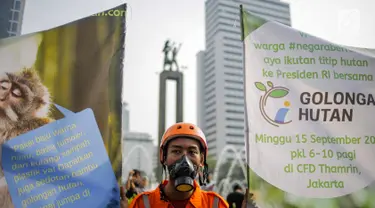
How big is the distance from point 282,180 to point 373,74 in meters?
1.67

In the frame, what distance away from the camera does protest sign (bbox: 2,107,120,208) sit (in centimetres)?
319

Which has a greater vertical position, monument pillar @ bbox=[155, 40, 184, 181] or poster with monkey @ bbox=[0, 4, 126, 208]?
monument pillar @ bbox=[155, 40, 184, 181]

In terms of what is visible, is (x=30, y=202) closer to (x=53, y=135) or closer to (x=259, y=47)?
(x=53, y=135)

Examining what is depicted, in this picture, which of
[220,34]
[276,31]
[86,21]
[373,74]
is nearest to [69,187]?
[86,21]

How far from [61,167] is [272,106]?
217 cm

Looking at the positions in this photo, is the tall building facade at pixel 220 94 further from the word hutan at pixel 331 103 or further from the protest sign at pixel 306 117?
the word hutan at pixel 331 103

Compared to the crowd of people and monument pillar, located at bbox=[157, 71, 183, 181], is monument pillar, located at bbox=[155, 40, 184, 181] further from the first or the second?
the crowd of people

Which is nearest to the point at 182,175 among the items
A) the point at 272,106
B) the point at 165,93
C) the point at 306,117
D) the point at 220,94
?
the point at 272,106

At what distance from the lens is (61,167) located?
10.7 ft

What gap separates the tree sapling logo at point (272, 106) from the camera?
150 inches

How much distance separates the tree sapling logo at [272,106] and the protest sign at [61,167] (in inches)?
65.8

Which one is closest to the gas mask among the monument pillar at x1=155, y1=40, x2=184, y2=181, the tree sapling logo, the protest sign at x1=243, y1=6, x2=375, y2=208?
the protest sign at x1=243, y1=6, x2=375, y2=208

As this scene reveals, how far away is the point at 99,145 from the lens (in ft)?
11.0

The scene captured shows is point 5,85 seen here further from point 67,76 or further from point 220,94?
point 220,94
